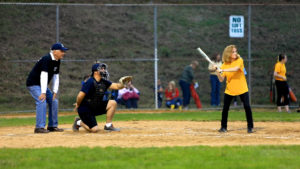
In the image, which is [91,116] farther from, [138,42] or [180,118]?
[138,42]

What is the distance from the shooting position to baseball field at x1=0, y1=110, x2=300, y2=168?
7.99 meters

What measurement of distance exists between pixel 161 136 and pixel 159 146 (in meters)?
1.76

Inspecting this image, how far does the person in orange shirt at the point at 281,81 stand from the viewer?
17620mm

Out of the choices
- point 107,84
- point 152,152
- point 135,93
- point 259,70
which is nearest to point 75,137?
point 107,84

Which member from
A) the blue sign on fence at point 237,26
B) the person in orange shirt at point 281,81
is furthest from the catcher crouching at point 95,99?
the blue sign on fence at point 237,26

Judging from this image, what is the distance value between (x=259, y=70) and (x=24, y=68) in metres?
10.3

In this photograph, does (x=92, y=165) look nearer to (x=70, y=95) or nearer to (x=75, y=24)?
(x=70, y=95)

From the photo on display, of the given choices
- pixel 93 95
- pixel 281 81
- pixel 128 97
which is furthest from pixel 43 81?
pixel 281 81

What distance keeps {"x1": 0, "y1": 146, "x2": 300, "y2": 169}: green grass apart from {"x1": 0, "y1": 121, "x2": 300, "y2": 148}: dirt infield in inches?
35.2

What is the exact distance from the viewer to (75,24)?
27.5 m

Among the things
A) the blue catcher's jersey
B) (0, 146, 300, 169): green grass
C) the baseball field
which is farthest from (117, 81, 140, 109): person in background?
(0, 146, 300, 169): green grass

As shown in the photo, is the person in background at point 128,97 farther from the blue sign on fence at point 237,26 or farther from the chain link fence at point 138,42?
the blue sign on fence at point 237,26

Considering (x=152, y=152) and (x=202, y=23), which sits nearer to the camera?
(x=152, y=152)

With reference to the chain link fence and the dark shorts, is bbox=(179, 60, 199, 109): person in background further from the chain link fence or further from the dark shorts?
the dark shorts
